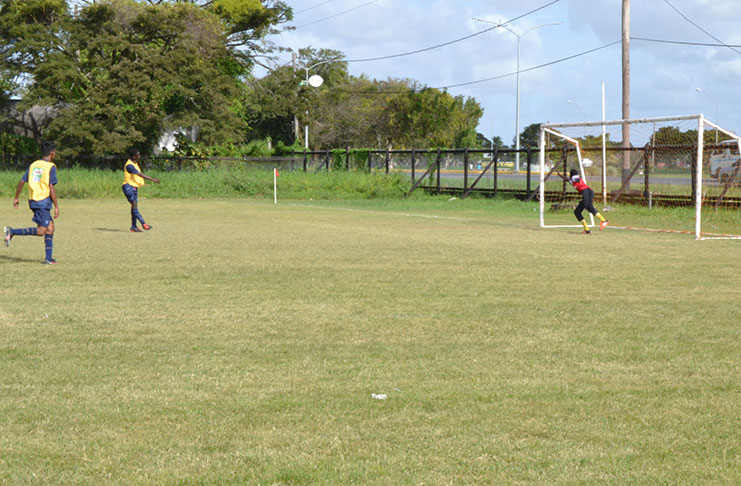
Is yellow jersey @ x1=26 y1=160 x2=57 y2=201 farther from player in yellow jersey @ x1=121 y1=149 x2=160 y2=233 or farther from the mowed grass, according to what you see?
player in yellow jersey @ x1=121 y1=149 x2=160 y2=233

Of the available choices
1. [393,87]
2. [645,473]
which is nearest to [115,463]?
[645,473]

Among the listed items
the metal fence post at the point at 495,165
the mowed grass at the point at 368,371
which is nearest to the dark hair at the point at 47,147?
the mowed grass at the point at 368,371

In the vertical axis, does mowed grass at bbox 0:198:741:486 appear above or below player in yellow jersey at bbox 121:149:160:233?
below

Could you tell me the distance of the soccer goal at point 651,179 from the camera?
82.2 feet

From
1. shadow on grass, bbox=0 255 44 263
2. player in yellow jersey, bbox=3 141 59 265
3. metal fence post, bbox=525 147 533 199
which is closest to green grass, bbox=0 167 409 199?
metal fence post, bbox=525 147 533 199

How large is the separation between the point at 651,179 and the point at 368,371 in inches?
966

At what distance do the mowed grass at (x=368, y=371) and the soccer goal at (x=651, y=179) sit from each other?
10.9m

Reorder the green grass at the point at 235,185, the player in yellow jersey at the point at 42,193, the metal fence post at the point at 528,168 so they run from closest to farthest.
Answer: the player in yellow jersey at the point at 42,193 < the metal fence post at the point at 528,168 < the green grass at the point at 235,185

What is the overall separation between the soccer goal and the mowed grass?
428 inches

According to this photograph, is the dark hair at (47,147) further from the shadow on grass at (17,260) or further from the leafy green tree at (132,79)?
the leafy green tree at (132,79)

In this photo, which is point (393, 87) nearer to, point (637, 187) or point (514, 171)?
point (514, 171)

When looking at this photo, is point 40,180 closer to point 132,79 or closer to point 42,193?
point 42,193

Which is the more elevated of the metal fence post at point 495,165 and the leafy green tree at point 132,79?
the leafy green tree at point 132,79

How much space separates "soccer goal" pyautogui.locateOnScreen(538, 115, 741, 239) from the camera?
2505 cm
